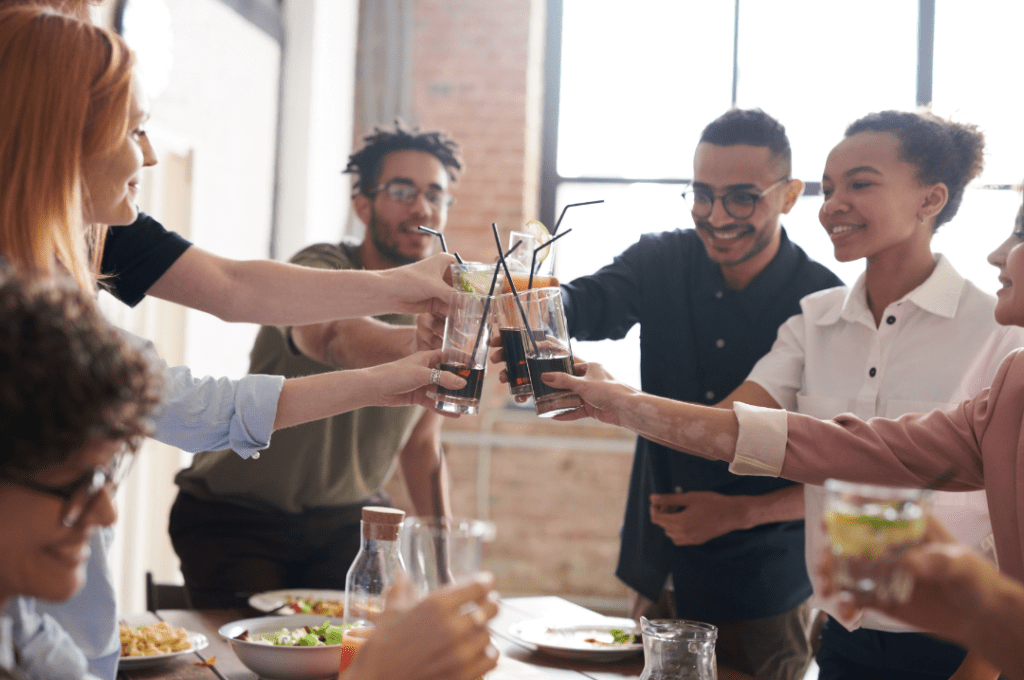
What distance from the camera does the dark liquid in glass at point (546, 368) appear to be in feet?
5.08

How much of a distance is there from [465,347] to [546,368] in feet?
0.50

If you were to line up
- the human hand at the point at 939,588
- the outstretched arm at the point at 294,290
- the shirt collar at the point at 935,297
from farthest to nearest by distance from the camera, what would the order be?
the shirt collar at the point at 935,297
the outstretched arm at the point at 294,290
the human hand at the point at 939,588

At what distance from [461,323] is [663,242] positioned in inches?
44.6

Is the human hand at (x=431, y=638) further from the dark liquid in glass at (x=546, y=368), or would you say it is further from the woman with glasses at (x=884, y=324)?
the woman with glasses at (x=884, y=324)

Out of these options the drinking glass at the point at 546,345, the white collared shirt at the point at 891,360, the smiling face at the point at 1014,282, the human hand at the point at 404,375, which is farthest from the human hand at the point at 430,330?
the smiling face at the point at 1014,282

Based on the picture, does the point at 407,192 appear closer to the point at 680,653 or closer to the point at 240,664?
the point at 240,664

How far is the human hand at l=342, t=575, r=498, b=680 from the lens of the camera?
0.78 metres

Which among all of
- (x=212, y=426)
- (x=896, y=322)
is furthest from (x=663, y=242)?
(x=212, y=426)

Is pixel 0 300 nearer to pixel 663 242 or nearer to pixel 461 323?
pixel 461 323

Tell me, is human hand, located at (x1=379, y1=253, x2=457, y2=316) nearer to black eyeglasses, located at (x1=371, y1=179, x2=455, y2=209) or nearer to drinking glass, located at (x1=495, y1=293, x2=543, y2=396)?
drinking glass, located at (x1=495, y1=293, x2=543, y2=396)

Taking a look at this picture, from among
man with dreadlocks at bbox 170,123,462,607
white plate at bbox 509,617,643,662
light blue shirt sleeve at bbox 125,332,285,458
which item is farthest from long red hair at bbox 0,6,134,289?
white plate at bbox 509,617,643,662

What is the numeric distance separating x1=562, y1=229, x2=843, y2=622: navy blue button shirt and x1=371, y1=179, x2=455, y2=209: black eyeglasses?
2.25ft

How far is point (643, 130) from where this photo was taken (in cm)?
475

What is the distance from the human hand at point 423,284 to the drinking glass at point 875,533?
47.6 inches
